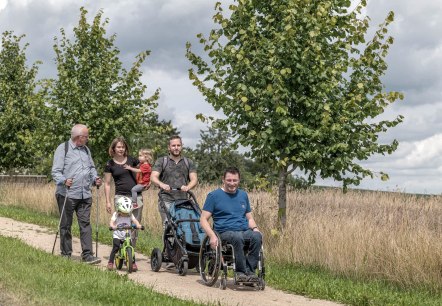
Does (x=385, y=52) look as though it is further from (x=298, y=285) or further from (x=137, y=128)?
(x=137, y=128)

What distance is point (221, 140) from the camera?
3409cm

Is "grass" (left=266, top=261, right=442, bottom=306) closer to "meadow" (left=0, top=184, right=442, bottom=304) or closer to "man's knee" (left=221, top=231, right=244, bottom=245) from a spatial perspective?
"meadow" (left=0, top=184, right=442, bottom=304)

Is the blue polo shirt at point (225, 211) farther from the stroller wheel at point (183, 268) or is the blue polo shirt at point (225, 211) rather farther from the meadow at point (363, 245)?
the meadow at point (363, 245)

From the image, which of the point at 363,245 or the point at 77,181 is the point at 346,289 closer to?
the point at 363,245

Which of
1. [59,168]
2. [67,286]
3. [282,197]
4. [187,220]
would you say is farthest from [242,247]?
[282,197]

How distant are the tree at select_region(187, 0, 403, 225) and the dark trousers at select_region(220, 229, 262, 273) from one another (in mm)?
4192

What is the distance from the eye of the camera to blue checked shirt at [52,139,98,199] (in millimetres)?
11898

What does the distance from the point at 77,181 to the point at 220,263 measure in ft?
10.9

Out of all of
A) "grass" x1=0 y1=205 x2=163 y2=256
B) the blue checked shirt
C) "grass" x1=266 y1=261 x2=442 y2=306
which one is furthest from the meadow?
the blue checked shirt

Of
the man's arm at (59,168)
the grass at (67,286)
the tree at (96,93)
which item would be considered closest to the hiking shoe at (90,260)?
the grass at (67,286)

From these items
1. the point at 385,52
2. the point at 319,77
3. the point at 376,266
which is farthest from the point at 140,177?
the point at 385,52

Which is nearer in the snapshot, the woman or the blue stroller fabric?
the blue stroller fabric

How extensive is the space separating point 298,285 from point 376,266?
5.52 feet

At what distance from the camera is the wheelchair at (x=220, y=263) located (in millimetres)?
9852
